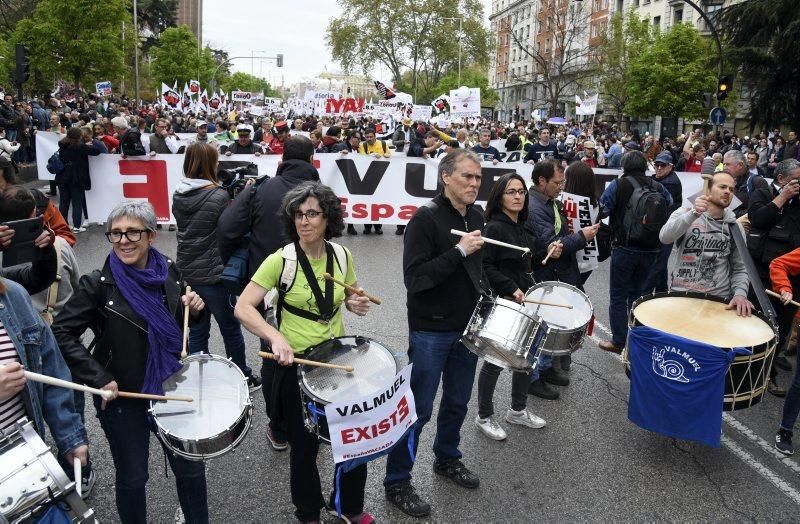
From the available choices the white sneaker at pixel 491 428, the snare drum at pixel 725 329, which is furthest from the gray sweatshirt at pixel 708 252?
the white sneaker at pixel 491 428

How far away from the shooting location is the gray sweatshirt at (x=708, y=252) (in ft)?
16.1

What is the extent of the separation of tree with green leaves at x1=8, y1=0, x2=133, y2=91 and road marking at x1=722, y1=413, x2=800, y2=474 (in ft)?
91.8

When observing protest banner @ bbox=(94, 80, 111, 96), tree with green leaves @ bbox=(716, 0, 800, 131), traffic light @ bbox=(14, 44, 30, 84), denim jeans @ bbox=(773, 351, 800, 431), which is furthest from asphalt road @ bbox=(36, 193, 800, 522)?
protest banner @ bbox=(94, 80, 111, 96)

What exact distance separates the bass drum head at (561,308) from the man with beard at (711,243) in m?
1.14

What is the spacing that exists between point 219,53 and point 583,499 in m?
115

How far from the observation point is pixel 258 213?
14.7 ft

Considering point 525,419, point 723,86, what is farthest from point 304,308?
point 723,86

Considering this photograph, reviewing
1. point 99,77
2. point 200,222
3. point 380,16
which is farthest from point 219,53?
point 200,222

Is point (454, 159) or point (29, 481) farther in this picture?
point (454, 159)

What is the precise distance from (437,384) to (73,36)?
94.5 feet

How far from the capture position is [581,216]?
5793 mm

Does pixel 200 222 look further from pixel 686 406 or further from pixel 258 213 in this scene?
pixel 686 406

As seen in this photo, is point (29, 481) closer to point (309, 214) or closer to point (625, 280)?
point (309, 214)

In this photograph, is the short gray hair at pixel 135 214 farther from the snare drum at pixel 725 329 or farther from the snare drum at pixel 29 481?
the snare drum at pixel 725 329
